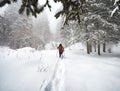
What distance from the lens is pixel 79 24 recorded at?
4.86 m

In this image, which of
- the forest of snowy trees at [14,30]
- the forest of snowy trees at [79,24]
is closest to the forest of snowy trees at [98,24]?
the forest of snowy trees at [79,24]

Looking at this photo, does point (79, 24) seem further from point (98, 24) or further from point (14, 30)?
point (14, 30)

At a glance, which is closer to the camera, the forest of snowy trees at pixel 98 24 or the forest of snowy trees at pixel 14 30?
the forest of snowy trees at pixel 98 24

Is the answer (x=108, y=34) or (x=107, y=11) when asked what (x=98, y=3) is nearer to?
(x=107, y=11)

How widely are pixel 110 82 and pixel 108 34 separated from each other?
13137 mm

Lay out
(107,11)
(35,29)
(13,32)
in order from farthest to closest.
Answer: (35,29)
(13,32)
(107,11)

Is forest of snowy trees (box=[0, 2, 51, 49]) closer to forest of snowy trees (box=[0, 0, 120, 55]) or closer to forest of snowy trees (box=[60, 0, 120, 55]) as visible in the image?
forest of snowy trees (box=[0, 0, 120, 55])

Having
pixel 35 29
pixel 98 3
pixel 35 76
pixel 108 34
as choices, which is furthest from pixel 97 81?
pixel 35 29

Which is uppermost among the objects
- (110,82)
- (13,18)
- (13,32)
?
(13,18)

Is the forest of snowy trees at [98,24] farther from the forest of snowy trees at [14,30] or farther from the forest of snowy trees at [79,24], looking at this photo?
the forest of snowy trees at [14,30]

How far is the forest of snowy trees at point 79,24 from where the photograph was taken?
4.58 metres

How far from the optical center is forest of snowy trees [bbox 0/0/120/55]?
458cm

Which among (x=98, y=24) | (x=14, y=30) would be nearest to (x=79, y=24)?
(x=98, y=24)

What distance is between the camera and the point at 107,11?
755 inches
